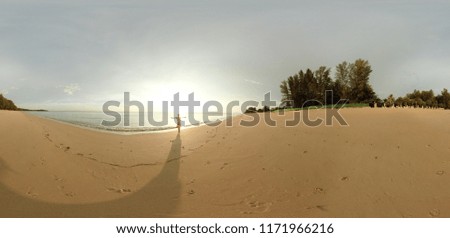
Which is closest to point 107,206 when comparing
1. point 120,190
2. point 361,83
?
point 120,190

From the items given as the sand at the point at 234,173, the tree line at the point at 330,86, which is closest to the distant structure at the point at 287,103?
the tree line at the point at 330,86

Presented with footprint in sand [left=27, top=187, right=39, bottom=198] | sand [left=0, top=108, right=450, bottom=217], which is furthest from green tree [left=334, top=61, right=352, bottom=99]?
footprint in sand [left=27, top=187, right=39, bottom=198]

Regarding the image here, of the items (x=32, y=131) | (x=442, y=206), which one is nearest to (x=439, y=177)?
(x=442, y=206)

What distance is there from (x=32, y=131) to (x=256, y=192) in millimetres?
12029

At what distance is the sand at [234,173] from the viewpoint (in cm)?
890

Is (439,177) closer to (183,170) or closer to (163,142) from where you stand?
(183,170)

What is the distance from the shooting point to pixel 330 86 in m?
56.6

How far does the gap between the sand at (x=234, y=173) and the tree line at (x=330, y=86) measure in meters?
38.8

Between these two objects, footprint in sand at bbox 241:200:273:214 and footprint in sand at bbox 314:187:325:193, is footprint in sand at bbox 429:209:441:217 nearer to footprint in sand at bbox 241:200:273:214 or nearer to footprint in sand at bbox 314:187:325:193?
footprint in sand at bbox 314:187:325:193

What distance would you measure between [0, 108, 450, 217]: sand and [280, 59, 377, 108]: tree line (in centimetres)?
3875

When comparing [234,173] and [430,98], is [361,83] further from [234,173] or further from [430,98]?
[234,173]

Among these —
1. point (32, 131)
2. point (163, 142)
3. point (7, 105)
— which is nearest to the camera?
point (32, 131)

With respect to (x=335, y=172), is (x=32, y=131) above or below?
above
